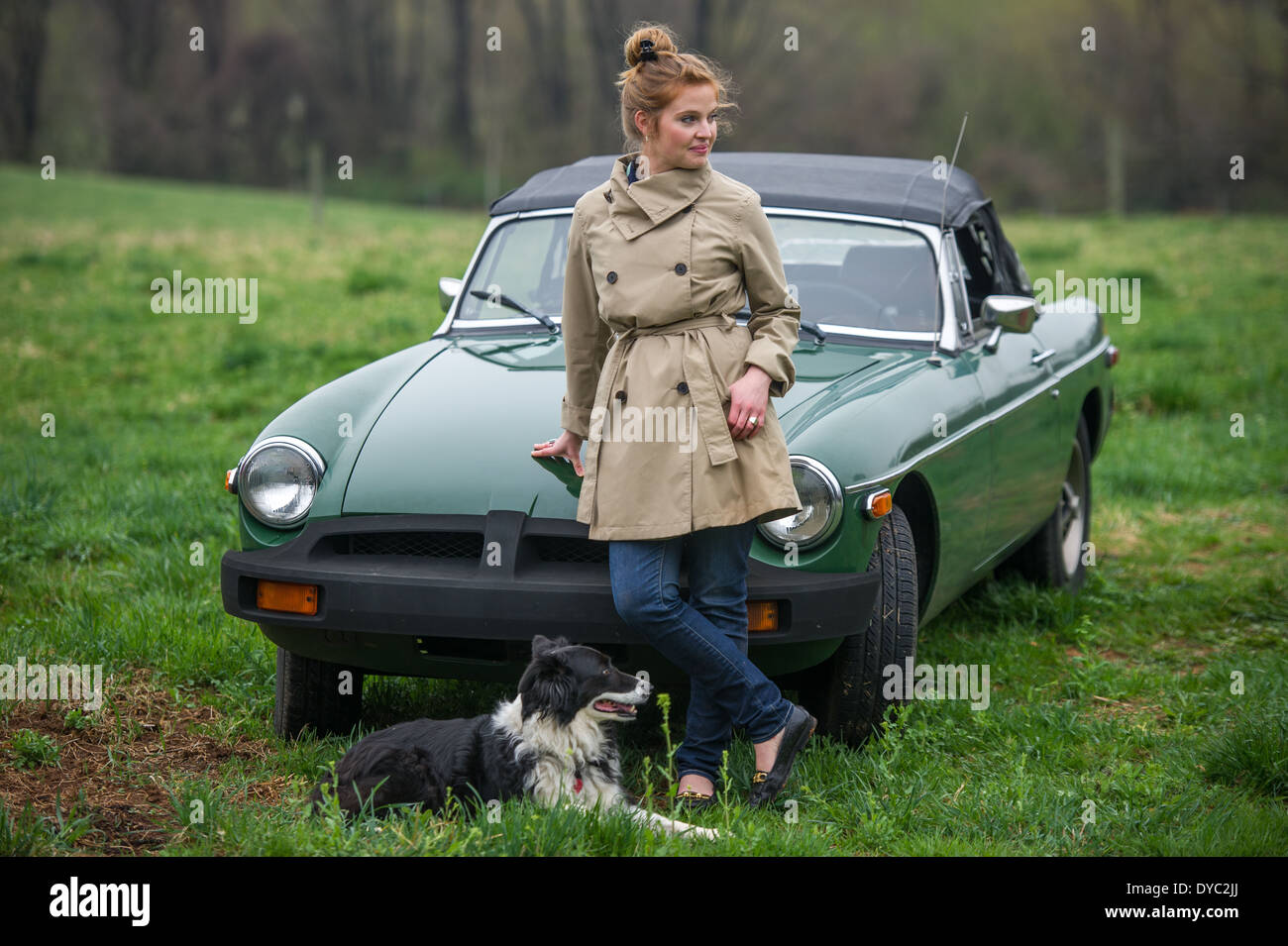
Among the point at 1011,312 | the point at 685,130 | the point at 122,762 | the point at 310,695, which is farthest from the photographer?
the point at 1011,312

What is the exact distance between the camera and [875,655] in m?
3.96

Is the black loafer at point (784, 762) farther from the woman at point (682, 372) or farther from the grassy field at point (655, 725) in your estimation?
the woman at point (682, 372)

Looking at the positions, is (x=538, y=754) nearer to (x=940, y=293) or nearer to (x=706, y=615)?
(x=706, y=615)

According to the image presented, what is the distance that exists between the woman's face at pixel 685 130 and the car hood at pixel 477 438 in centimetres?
90

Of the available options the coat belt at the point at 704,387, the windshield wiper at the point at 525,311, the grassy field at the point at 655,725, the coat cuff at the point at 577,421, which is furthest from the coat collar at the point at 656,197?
the windshield wiper at the point at 525,311

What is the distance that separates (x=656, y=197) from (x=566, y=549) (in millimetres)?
979

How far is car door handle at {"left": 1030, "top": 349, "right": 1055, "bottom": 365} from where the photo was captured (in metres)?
5.59

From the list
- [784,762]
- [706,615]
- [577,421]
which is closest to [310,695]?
[577,421]

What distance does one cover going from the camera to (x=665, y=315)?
338cm

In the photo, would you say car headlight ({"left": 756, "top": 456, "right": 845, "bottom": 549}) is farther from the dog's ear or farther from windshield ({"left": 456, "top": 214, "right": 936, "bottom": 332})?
windshield ({"left": 456, "top": 214, "right": 936, "bottom": 332})

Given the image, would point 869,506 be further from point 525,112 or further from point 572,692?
point 525,112
